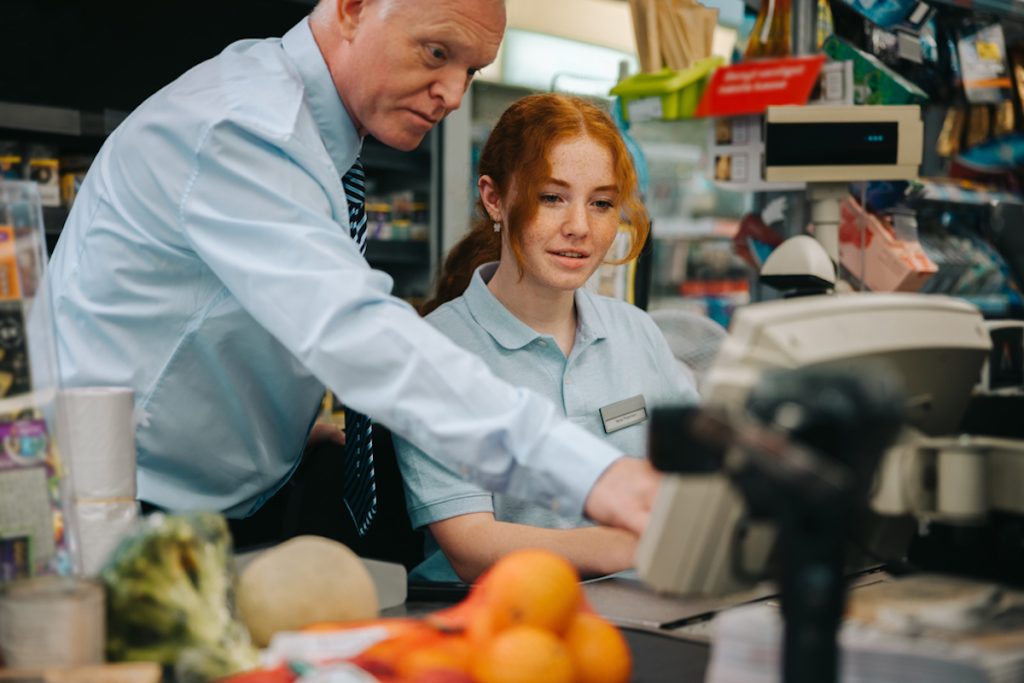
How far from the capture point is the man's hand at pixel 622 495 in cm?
121

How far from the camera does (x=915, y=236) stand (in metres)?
3.81

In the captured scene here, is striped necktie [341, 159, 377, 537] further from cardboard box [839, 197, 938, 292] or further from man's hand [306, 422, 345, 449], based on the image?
cardboard box [839, 197, 938, 292]

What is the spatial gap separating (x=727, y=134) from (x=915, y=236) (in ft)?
2.83

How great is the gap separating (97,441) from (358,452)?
76 centimetres

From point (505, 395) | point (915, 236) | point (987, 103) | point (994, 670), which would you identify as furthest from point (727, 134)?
point (994, 670)

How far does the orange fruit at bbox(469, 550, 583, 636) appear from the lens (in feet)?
3.26

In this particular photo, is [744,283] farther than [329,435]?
Yes

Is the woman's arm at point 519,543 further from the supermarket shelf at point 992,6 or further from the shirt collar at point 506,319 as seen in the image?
the supermarket shelf at point 992,6

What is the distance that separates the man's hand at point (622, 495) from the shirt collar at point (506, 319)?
3.36 ft

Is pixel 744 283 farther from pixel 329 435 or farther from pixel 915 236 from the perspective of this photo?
pixel 329 435

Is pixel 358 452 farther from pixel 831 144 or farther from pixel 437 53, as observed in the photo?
pixel 831 144

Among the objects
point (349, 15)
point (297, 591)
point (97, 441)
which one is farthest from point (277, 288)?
point (349, 15)

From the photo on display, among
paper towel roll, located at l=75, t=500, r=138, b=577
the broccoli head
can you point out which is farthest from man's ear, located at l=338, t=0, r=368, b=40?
the broccoli head

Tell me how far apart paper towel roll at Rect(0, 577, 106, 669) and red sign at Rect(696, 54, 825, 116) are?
258cm
